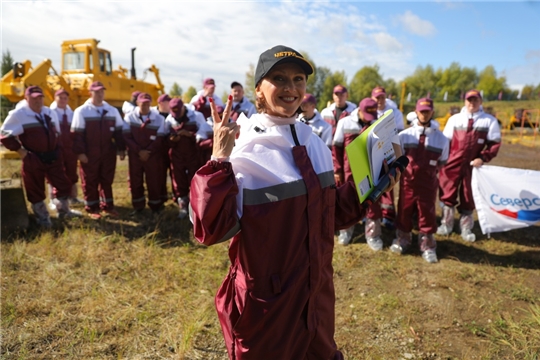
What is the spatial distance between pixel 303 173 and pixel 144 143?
4921mm

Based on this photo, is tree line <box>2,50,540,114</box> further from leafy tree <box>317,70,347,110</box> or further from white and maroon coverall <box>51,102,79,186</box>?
white and maroon coverall <box>51,102,79,186</box>

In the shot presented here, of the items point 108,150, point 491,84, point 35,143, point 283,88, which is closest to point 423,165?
point 283,88

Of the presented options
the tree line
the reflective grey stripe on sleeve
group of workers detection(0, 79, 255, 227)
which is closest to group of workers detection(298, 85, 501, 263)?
group of workers detection(0, 79, 255, 227)

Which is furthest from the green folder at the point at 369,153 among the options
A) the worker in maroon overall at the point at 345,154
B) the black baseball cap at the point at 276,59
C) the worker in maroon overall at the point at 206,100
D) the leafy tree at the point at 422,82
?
the leafy tree at the point at 422,82

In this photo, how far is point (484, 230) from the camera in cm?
508

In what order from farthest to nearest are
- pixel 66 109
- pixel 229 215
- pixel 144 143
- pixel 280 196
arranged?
pixel 66 109 → pixel 144 143 → pixel 280 196 → pixel 229 215

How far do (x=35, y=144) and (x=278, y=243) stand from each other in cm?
526

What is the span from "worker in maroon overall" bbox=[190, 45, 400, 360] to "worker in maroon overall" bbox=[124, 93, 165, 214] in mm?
4625

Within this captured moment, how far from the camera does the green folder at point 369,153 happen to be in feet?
6.04

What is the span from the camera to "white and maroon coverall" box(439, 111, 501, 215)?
5145 millimetres

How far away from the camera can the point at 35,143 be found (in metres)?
5.36

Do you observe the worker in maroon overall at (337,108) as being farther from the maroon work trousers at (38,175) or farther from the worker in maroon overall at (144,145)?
the maroon work trousers at (38,175)

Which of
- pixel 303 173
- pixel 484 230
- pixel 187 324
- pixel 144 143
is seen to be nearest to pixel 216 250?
pixel 187 324

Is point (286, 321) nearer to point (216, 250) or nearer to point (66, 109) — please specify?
point (216, 250)
